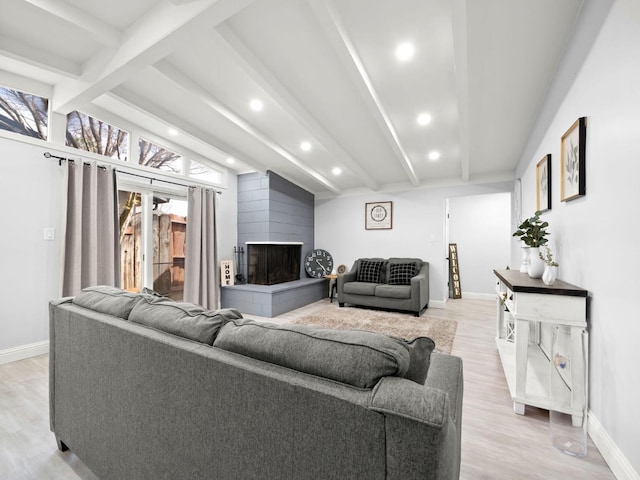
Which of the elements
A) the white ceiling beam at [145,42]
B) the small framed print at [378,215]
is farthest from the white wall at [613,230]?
the small framed print at [378,215]

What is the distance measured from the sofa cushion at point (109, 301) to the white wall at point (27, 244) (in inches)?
78.8

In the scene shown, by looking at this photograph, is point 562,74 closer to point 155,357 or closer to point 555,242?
point 555,242

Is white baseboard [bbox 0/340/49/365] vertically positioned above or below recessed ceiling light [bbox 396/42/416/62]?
below

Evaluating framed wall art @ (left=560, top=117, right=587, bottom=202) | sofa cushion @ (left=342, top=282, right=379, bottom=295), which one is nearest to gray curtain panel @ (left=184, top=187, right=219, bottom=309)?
sofa cushion @ (left=342, top=282, right=379, bottom=295)

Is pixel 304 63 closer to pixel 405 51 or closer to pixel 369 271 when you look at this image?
pixel 405 51

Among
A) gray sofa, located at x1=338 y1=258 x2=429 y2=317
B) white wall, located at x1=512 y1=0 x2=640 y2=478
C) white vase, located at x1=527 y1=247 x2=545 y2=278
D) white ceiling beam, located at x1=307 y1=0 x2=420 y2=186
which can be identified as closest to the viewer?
white wall, located at x1=512 y1=0 x2=640 y2=478

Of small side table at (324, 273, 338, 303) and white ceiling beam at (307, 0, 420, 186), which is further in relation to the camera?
small side table at (324, 273, 338, 303)

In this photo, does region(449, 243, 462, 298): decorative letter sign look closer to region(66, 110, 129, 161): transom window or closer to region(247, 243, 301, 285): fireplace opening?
region(247, 243, 301, 285): fireplace opening

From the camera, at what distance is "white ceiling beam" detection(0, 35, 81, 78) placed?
2.17m

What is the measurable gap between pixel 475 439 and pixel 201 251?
399cm

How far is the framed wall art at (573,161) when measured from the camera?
67.4 inches

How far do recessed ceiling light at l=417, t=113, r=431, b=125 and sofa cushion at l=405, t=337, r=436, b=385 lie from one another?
110 inches

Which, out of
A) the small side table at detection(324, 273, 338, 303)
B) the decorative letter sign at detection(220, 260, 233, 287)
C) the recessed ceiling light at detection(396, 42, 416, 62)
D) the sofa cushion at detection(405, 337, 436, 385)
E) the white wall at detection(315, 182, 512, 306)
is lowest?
the small side table at detection(324, 273, 338, 303)

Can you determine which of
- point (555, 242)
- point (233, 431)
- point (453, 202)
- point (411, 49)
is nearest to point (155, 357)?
point (233, 431)
